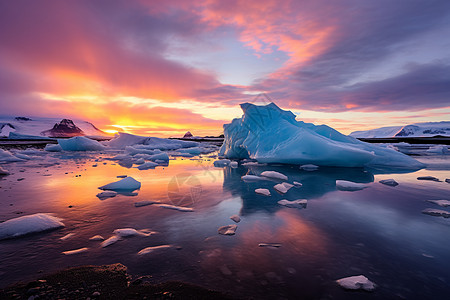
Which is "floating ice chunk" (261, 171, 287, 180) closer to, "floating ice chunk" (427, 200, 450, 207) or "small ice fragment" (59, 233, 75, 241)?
"floating ice chunk" (427, 200, 450, 207)

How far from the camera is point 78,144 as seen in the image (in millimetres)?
21750

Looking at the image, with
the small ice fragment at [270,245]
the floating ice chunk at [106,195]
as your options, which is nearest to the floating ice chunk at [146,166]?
the floating ice chunk at [106,195]

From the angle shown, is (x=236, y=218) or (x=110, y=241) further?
(x=236, y=218)

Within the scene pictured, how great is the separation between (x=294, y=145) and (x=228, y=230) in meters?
7.25

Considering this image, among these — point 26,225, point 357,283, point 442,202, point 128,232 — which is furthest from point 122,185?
point 442,202

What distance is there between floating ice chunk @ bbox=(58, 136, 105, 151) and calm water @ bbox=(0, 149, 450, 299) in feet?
64.3

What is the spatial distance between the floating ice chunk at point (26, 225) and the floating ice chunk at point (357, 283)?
11.2 ft

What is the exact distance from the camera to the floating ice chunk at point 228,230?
2811 mm

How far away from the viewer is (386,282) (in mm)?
1820

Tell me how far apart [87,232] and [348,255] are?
3.12 m

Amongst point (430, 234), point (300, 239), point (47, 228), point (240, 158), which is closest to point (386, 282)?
point (300, 239)

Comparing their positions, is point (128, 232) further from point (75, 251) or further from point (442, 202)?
point (442, 202)

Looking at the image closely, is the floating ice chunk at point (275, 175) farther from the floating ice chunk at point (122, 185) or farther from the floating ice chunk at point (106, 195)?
the floating ice chunk at point (106, 195)

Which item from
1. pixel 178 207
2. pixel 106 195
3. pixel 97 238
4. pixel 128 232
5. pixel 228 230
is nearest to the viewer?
pixel 97 238
